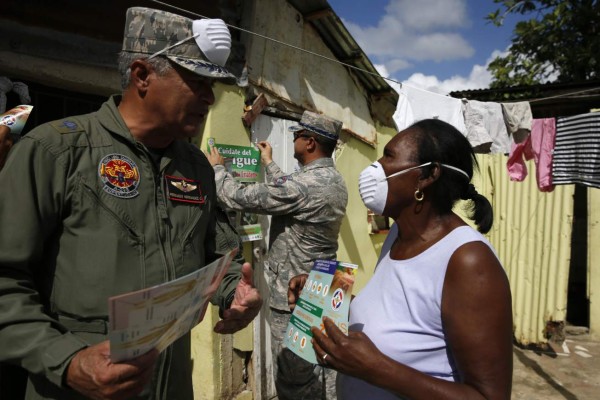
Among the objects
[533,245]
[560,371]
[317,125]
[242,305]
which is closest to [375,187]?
[242,305]

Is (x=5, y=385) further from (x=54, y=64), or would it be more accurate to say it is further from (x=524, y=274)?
(x=524, y=274)

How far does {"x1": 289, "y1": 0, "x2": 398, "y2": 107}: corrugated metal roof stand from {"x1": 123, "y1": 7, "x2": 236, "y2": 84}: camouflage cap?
3.15 metres

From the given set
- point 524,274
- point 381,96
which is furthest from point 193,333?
point 524,274

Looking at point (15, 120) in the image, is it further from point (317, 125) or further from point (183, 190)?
point (317, 125)

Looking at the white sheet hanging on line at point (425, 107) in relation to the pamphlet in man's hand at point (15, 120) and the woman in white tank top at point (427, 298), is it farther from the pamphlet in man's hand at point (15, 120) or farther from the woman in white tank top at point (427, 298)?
the pamphlet in man's hand at point (15, 120)

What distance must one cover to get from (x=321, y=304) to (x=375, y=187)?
561mm

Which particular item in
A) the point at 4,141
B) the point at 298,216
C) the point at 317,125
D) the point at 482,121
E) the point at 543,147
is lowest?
the point at 298,216

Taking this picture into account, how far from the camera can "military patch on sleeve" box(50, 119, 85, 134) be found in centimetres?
141

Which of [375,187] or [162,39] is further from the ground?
[162,39]

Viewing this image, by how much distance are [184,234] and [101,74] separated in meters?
1.79

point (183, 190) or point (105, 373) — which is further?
point (183, 190)

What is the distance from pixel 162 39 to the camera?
1575 millimetres

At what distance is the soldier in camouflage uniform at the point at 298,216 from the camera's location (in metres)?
3.15

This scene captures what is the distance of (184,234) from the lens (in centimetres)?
164
